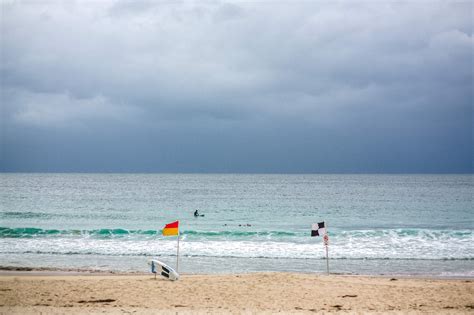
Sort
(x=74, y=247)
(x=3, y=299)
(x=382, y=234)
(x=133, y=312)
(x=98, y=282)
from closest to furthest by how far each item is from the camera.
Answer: (x=133, y=312), (x=3, y=299), (x=98, y=282), (x=74, y=247), (x=382, y=234)

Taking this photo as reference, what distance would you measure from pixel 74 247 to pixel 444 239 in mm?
23681

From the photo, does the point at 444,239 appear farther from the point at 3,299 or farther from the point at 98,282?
the point at 3,299

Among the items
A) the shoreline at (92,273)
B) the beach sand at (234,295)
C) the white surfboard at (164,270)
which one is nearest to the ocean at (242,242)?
the shoreline at (92,273)

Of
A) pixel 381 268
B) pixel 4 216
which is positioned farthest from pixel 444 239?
pixel 4 216

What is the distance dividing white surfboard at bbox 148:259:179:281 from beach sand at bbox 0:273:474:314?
275mm

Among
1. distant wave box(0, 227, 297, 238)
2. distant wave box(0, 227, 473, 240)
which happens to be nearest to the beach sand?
distant wave box(0, 227, 473, 240)

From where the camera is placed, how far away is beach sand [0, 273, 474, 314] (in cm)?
1211

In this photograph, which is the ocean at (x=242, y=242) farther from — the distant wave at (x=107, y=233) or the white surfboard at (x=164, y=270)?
the white surfboard at (x=164, y=270)

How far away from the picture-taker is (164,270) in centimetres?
1627

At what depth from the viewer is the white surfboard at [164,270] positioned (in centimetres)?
1609

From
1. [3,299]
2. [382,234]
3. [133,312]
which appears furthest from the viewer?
[382,234]

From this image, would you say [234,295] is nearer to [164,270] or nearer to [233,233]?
[164,270]

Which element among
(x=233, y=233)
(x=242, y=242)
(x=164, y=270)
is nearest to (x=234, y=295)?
(x=164, y=270)

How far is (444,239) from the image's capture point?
30.4 m
